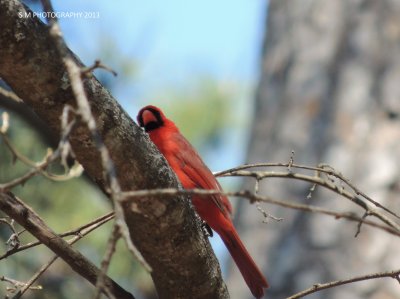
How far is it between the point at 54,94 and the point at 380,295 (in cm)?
238

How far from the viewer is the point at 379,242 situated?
373 cm

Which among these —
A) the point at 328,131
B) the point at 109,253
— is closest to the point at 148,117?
the point at 328,131

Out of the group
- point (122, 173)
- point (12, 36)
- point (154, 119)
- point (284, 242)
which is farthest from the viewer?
point (284, 242)

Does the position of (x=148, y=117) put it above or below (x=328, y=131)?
below

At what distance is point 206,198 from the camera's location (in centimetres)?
288

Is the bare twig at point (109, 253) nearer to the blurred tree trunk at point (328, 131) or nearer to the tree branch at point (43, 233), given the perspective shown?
the tree branch at point (43, 233)

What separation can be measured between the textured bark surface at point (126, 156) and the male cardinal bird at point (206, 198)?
2.39ft

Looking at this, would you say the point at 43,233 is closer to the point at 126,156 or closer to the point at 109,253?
the point at 126,156

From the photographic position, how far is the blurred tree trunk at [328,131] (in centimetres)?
380

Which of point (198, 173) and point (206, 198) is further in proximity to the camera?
point (198, 173)

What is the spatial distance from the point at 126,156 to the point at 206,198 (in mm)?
1150

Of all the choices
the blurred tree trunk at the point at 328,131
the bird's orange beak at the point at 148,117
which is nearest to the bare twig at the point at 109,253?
the bird's orange beak at the point at 148,117

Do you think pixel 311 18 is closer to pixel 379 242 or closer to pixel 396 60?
pixel 396 60

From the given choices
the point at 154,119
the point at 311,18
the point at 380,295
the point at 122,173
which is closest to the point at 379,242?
the point at 380,295
